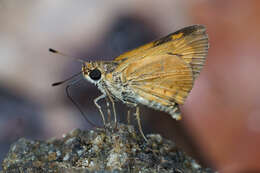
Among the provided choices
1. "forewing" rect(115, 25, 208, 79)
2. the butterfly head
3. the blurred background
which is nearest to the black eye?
the butterfly head

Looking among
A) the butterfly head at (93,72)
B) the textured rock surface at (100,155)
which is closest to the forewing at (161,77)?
the butterfly head at (93,72)

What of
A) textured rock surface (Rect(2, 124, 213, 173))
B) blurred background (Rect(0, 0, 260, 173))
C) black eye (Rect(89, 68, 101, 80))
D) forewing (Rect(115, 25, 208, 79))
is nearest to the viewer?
textured rock surface (Rect(2, 124, 213, 173))

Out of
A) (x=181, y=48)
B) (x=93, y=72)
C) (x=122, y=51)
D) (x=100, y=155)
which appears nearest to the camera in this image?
(x=100, y=155)

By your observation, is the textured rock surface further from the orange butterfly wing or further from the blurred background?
the blurred background

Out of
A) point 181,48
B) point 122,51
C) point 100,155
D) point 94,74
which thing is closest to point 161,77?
point 181,48

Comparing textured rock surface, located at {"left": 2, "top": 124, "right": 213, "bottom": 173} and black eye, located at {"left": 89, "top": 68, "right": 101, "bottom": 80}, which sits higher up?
black eye, located at {"left": 89, "top": 68, "right": 101, "bottom": 80}

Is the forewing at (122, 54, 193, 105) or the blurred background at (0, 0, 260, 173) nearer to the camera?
the forewing at (122, 54, 193, 105)

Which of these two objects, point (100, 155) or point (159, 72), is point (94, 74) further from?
point (100, 155)

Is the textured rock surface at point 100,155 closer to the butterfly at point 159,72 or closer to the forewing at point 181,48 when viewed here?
the butterfly at point 159,72
